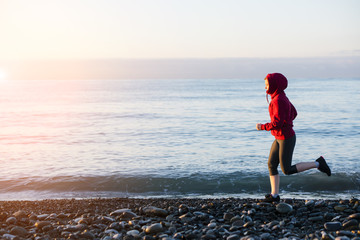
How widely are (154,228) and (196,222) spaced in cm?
79

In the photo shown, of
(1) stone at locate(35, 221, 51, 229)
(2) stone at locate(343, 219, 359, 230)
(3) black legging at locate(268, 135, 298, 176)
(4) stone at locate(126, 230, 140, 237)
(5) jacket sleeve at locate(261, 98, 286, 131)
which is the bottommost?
(1) stone at locate(35, 221, 51, 229)

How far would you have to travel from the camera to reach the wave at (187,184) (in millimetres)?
10656

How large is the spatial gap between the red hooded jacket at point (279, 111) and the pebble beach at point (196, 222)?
4.19 ft

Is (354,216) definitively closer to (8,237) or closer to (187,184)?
(8,237)

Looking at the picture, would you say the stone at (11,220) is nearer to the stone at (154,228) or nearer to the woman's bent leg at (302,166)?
the stone at (154,228)

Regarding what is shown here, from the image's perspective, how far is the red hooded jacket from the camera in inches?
265

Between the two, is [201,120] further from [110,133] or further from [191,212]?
[191,212]

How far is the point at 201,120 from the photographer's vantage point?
28125 mm

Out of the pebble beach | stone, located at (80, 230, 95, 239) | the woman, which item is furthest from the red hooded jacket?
stone, located at (80, 230, 95, 239)

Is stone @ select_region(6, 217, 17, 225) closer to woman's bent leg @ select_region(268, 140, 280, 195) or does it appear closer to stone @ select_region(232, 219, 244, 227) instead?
stone @ select_region(232, 219, 244, 227)

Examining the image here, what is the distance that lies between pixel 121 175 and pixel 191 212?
544 cm

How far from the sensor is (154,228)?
5.85m

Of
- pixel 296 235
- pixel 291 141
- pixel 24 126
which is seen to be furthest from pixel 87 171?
pixel 24 126

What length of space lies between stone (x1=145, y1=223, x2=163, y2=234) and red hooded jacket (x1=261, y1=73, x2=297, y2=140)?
7.96 feet
